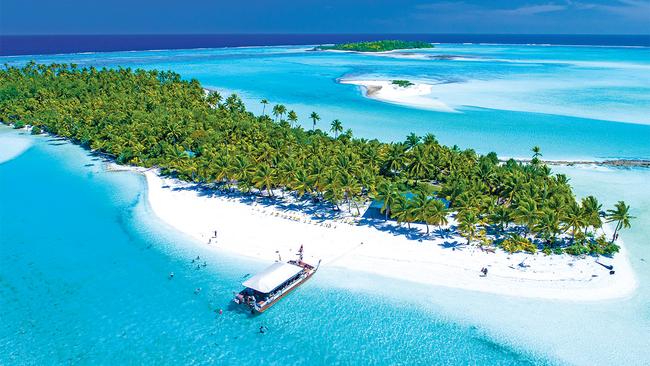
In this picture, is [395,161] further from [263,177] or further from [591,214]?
[591,214]

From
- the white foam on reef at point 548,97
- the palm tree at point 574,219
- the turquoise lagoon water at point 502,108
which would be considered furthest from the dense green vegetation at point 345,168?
the white foam on reef at point 548,97

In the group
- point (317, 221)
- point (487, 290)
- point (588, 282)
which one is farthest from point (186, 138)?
point (588, 282)

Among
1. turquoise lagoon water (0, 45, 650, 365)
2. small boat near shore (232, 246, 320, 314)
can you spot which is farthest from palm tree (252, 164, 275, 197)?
small boat near shore (232, 246, 320, 314)

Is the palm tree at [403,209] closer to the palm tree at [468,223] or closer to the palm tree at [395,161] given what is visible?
the palm tree at [468,223]

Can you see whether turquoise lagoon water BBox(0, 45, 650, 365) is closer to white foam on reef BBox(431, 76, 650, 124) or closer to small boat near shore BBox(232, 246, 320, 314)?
small boat near shore BBox(232, 246, 320, 314)

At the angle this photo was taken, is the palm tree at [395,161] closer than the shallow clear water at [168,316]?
No

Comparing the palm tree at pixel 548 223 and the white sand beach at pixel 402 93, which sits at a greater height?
the white sand beach at pixel 402 93

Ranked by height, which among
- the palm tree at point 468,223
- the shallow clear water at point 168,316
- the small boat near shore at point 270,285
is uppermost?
the palm tree at point 468,223
